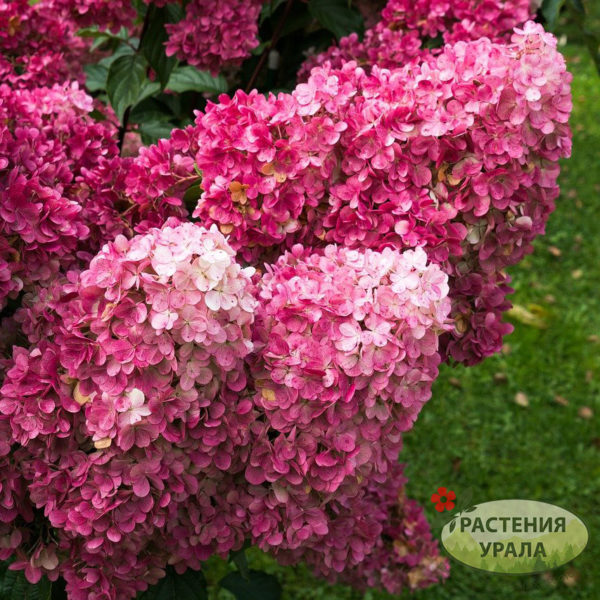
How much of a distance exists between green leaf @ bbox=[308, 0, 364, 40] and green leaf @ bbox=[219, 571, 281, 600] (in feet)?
4.21

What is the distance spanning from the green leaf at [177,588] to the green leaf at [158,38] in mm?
955

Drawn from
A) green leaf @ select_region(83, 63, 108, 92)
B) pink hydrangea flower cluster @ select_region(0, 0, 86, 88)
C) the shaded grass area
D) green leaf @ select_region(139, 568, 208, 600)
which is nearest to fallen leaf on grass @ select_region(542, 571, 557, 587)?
the shaded grass area

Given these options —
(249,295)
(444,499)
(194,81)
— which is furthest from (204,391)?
(444,499)

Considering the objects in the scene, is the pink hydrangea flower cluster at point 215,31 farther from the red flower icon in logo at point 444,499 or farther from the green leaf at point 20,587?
the red flower icon in logo at point 444,499

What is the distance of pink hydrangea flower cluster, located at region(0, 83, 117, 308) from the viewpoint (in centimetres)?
110

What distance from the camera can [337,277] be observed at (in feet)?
3.34

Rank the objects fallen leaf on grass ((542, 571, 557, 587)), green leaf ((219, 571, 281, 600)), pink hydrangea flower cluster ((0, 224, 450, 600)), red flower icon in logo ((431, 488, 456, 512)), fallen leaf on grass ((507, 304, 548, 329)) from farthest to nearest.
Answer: fallen leaf on grass ((507, 304, 548, 329)), fallen leaf on grass ((542, 571, 557, 587)), red flower icon in logo ((431, 488, 456, 512)), green leaf ((219, 571, 281, 600)), pink hydrangea flower cluster ((0, 224, 450, 600))

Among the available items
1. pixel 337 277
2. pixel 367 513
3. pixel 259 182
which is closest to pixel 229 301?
pixel 337 277

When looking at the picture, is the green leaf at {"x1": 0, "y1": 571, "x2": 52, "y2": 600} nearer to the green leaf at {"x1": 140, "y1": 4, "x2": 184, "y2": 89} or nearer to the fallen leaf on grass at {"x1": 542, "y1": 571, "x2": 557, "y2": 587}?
the green leaf at {"x1": 140, "y1": 4, "x2": 184, "y2": 89}

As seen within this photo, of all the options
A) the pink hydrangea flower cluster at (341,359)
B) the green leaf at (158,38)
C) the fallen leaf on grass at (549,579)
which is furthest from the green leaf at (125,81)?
the fallen leaf on grass at (549,579)

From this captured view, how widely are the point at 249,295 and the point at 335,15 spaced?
97cm

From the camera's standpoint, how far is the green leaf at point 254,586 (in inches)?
76.4

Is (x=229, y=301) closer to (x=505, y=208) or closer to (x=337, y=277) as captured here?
(x=337, y=277)

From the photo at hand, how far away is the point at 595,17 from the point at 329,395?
25.1 feet
